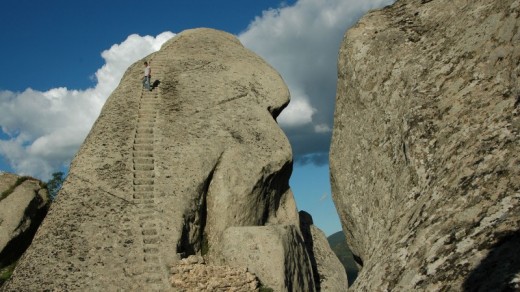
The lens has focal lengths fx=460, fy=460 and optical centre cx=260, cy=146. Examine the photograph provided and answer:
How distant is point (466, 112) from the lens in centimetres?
621

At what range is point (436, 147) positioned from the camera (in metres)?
6.40

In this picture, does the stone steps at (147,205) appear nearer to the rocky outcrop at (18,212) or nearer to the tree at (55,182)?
the rocky outcrop at (18,212)

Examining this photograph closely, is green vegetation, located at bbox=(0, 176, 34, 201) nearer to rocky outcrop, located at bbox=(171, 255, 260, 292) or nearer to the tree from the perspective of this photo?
rocky outcrop, located at bbox=(171, 255, 260, 292)

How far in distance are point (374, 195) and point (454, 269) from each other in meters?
6.12

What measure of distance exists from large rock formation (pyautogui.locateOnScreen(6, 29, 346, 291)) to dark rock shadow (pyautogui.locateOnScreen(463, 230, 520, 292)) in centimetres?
1749

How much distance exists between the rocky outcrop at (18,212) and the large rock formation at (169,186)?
13.9 ft

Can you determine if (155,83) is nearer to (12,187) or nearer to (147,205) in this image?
(12,187)

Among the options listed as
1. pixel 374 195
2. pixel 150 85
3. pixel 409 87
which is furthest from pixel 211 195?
pixel 409 87

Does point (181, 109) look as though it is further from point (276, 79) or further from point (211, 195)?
point (276, 79)

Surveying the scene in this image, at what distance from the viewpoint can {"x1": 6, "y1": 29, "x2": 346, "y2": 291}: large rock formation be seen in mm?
19578

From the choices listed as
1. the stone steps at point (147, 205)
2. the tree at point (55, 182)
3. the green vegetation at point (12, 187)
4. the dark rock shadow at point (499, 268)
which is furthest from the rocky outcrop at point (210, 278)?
the tree at point (55, 182)

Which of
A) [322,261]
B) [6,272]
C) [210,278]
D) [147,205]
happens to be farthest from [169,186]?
[322,261]

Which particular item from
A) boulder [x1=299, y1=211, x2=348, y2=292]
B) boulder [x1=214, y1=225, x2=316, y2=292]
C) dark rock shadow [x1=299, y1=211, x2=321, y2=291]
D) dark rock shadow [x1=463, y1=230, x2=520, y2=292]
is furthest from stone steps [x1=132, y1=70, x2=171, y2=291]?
dark rock shadow [x1=463, y1=230, x2=520, y2=292]

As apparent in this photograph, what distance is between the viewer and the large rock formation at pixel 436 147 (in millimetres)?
4059
